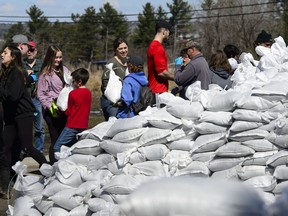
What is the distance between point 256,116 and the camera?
18.3 ft

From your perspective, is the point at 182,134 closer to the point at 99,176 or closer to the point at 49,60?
the point at 99,176

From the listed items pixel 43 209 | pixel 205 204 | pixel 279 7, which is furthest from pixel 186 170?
pixel 279 7

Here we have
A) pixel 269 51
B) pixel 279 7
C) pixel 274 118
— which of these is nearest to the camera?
pixel 274 118

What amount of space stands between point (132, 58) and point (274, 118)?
2.48 meters

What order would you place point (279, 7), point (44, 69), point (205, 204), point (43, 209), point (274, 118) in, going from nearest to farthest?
point (205, 204), point (274, 118), point (43, 209), point (44, 69), point (279, 7)

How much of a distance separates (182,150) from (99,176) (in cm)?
72

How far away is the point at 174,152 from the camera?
580 cm

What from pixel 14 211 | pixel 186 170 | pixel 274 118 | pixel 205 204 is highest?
pixel 205 204

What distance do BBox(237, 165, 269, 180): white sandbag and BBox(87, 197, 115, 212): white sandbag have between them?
103 cm

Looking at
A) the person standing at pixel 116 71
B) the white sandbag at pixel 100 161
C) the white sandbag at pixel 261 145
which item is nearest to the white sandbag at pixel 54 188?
the white sandbag at pixel 100 161

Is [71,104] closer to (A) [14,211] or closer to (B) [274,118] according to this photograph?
(A) [14,211]

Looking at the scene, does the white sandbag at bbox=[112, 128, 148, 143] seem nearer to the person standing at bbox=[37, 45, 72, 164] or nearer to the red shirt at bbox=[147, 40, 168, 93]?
the red shirt at bbox=[147, 40, 168, 93]

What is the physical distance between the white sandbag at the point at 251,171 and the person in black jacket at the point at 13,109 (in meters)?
3.42

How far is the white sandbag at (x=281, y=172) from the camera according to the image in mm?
5309
